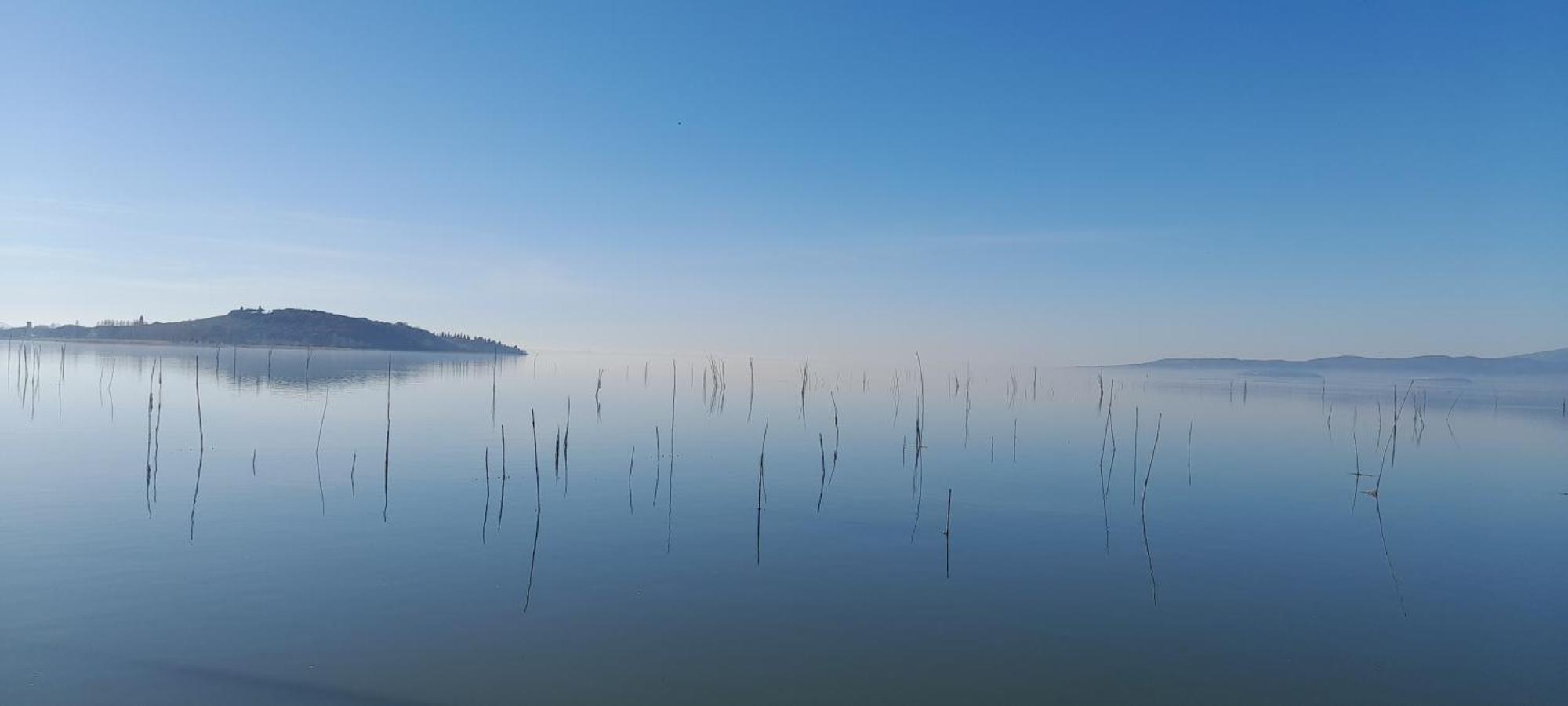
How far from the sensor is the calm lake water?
5.47 m

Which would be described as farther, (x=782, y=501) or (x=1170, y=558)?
(x=782, y=501)

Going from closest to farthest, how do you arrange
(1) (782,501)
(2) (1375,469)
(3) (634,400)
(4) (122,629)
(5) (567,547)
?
(4) (122,629), (5) (567,547), (1) (782,501), (2) (1375,469), (3) (634,400)

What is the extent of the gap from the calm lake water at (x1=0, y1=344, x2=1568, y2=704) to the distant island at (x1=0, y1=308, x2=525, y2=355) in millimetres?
123343

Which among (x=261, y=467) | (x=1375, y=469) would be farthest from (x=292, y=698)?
(x=1375, y=469)

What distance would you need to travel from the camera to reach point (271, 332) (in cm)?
12619

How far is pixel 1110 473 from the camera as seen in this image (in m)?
14.3

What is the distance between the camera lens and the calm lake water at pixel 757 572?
5.47 metres

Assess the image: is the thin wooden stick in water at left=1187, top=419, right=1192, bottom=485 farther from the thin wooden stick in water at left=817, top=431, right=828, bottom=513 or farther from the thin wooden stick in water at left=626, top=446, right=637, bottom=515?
the thin wooden stick in water at left=626, top=446, right=637, bottom=515

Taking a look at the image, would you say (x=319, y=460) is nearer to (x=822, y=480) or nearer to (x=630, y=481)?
(x=630, y=481)

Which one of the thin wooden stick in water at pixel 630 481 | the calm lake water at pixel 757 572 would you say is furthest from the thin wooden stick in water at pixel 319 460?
the thin wooden stick in water at pixel 630 481

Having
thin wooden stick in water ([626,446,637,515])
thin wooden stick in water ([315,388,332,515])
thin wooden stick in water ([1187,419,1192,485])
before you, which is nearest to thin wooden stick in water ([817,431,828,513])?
thin wooden stick in water ([626,446,637,515])

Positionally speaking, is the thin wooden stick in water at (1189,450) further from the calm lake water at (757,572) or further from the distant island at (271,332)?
the distant island at (271,332)

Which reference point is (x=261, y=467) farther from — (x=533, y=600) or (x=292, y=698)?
(x=292, y=698)

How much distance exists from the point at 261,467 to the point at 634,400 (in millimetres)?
16650
